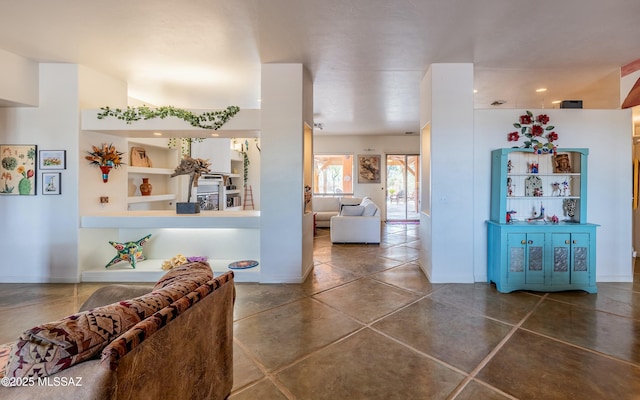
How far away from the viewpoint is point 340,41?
308 centimetres

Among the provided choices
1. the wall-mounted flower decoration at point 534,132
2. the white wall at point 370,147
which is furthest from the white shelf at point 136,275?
the white wall at point 370,147

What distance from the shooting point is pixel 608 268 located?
3.73m

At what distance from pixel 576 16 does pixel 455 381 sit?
338 cm

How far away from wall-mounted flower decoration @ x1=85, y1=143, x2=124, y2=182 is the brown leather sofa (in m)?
2.98

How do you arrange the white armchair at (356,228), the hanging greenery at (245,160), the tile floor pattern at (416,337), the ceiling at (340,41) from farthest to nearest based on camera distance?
1. the hanging greenery at (245,160)
2. the white armchair at (356,228)
3. the ceiling at (340,41)
4. the tile floor pattern at (416,337)

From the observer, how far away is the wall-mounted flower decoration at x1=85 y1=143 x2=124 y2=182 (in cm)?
390

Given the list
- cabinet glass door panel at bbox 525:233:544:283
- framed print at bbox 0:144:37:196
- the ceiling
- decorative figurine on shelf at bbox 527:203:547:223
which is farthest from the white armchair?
framed print at bbox 0:144:37:196

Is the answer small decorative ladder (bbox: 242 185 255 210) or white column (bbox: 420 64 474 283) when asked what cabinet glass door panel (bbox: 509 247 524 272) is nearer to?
white column (bbox: 420 64 474 283)

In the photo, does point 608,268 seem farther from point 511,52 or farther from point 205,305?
point 205,305

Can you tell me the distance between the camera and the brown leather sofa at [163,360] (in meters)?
0.87

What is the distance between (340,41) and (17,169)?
14.6ft

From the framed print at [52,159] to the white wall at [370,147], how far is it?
263 inches

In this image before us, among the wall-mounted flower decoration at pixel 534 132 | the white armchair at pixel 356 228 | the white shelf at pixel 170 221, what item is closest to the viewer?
the wall-mounted flower decoration at pixel 534 132

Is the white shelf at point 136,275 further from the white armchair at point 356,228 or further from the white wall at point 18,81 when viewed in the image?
the white armchair at point 356,228
